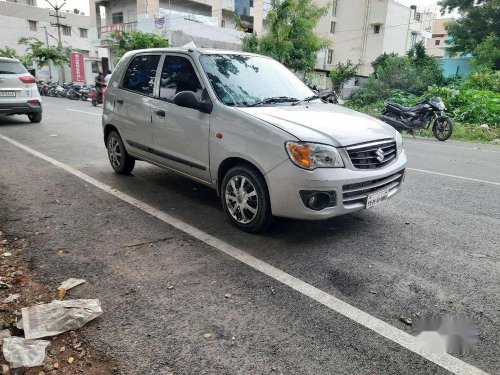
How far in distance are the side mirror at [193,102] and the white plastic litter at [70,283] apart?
200 cm

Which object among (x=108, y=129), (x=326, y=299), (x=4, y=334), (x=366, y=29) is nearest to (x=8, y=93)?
(x=108, y=129)

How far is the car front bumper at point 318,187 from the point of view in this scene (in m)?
3.45

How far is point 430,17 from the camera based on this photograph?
4422 cm

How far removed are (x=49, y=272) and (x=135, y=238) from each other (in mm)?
857

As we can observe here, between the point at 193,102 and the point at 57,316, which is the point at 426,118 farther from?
the point at 57,316

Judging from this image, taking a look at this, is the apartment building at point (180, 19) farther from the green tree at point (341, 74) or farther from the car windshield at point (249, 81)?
the car windshield at point (249, 81)

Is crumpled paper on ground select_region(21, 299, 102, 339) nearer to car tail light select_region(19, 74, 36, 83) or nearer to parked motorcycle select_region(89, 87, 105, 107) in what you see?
car tail light select_region(19, 74, 36, 83)

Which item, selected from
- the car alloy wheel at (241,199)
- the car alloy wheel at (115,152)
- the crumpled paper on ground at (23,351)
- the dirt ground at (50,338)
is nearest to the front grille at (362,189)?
the car alloy wheel at (241,199)

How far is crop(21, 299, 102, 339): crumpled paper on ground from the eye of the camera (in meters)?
2.47

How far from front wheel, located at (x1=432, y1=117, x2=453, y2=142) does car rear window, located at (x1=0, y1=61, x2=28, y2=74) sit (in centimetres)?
1174

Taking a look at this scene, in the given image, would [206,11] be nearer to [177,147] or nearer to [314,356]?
[177,147]

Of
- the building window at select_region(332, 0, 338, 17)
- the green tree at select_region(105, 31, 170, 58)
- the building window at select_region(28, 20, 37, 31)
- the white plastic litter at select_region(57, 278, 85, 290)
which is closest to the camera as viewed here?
the white plastic litter at select_region(57, 278, 85, 290)

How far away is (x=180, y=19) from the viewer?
94.4 ft

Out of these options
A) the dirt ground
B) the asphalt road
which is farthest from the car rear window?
the dirt ground
